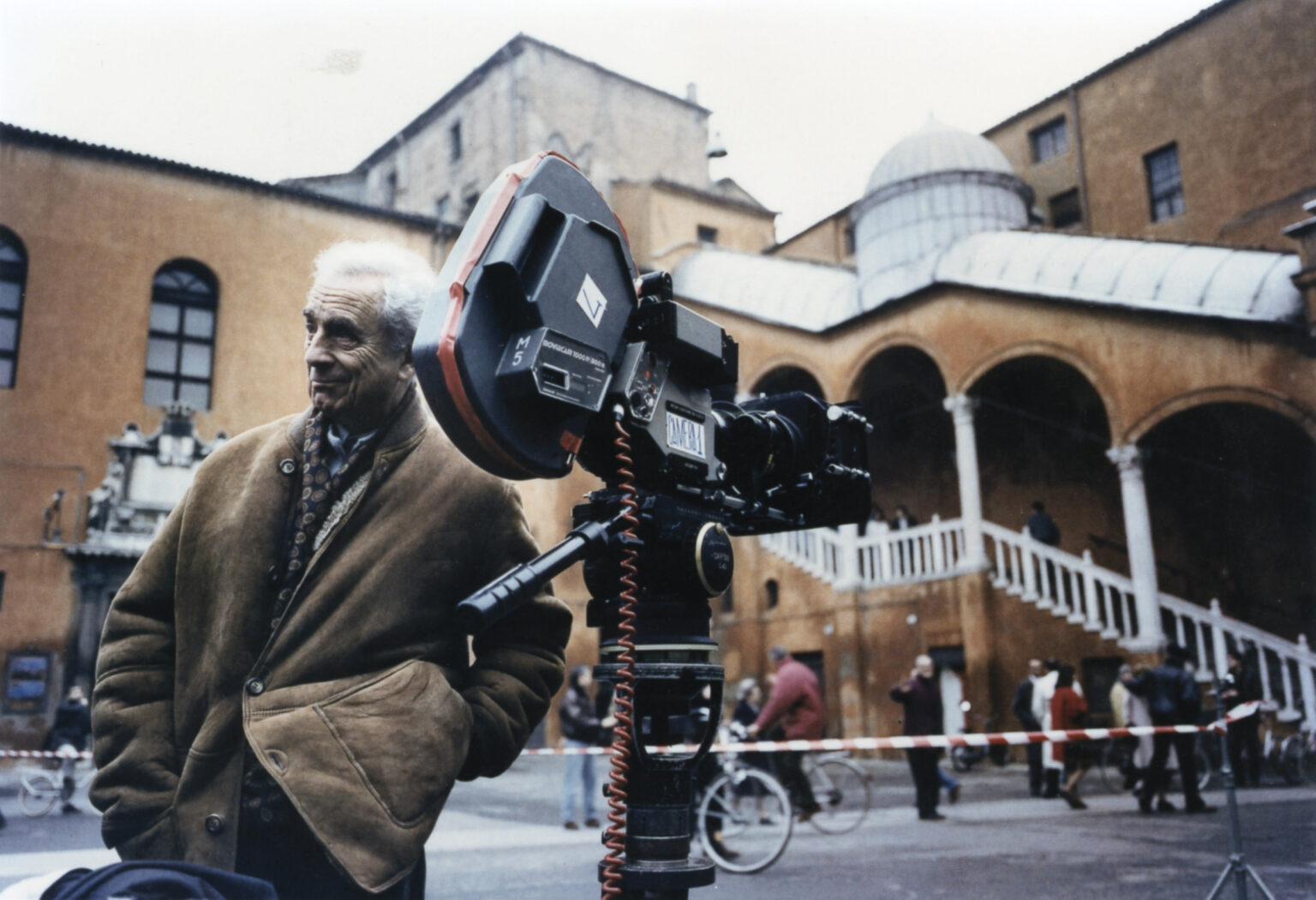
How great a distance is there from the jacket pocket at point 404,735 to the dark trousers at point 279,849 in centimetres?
17

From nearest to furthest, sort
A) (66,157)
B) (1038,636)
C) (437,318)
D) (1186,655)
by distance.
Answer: (437,318) → (1186,655) → (1038,636) → (66,157)

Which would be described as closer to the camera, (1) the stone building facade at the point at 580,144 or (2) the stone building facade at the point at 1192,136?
(2) the stone building facade at the point at 1192,136

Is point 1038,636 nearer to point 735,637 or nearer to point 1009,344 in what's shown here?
point 1009,344

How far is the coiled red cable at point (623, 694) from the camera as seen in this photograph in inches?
77.1

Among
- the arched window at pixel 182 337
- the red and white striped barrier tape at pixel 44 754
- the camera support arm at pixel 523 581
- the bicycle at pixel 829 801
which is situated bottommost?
the bicycle at pixel 829 801

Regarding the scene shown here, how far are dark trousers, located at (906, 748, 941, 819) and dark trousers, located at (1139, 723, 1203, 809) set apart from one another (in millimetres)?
2182

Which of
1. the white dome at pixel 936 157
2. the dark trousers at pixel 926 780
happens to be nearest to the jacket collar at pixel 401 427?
the dark trousers at pixel 926 780

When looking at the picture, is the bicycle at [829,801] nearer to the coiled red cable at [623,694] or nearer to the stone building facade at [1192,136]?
the coiled red cable at [623,694]

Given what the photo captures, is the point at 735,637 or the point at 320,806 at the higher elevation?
the point at 735,637

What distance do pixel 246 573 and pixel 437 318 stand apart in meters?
0.85

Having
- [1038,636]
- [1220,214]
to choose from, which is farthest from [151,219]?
[1220,214]

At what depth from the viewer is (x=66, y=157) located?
54.0 ft

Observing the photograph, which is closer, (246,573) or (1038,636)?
(246,573)

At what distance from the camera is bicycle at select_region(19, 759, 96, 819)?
1153 cm
